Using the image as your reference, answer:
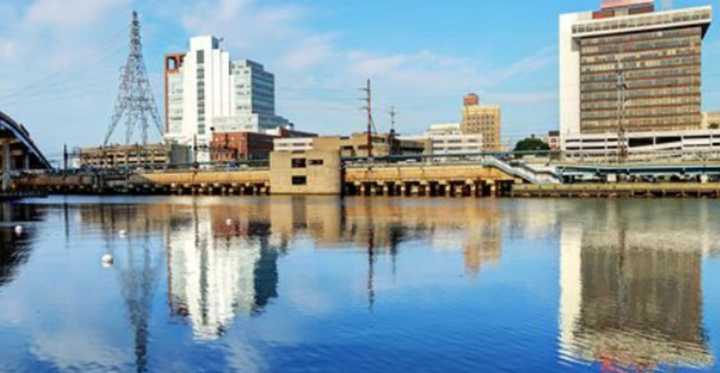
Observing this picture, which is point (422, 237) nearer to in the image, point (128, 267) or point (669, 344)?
point (128, 267)

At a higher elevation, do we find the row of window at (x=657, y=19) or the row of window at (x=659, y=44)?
the row of window at (x=657, y=19)

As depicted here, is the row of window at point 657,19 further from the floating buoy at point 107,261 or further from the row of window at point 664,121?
the floating buoy at point 107,261

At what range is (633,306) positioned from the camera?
18172mm

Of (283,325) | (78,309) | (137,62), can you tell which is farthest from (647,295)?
(137,62)

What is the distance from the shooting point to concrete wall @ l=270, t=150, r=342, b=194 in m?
112

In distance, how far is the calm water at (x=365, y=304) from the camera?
539 inches

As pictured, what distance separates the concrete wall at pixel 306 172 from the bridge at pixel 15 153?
43284mm

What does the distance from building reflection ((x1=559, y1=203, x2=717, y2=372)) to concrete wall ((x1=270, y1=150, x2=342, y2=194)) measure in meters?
78.0

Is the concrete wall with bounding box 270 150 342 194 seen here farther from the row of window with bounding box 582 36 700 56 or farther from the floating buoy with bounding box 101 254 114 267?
the row of window with bounding box 582 36 700 56

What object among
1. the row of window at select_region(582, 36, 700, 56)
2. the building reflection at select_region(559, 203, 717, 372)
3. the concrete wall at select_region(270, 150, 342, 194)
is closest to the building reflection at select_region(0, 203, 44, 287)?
the building reflection at select_region(559, 203, 717, 372)

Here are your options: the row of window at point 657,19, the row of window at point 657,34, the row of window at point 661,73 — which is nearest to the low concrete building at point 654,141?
the row of window at point 661,73

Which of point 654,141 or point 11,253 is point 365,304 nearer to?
point 11,253

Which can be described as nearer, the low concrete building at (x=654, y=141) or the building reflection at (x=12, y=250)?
the building reflection at (x=12, y=250)

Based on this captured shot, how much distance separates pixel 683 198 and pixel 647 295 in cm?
7388
